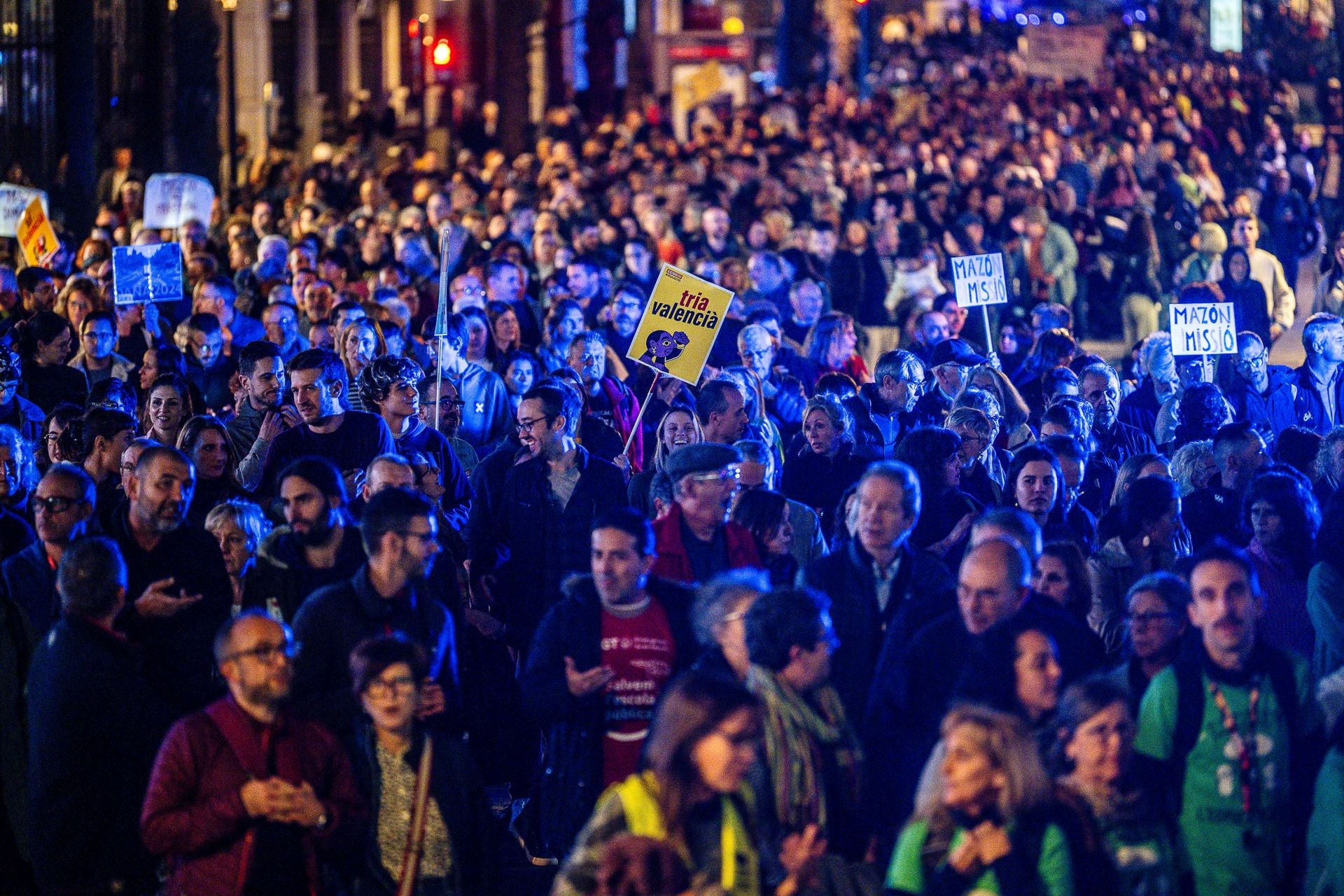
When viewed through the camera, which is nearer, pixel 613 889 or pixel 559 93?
pixel 613 889

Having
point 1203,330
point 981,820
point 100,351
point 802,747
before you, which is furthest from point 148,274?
point 981,820

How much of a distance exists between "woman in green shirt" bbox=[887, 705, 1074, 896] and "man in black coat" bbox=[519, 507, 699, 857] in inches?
63.7

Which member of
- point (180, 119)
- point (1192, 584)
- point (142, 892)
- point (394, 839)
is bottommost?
point (142, 892)

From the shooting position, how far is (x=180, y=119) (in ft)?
89.2

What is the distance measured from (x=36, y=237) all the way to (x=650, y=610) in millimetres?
12370

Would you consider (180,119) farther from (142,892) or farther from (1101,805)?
(1101,805)

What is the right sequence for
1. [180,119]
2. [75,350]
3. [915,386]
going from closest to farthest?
1. [915,386]
2. [75,350]
3. [180,119]

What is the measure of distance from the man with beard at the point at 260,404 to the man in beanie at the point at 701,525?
10.6ft

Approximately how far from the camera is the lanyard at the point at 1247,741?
20.2 ft

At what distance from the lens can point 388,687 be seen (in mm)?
6012

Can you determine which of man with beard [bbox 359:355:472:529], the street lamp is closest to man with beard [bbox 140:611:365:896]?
man with beard [bbox 359:355:472:529]

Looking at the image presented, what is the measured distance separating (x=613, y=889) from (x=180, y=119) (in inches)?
921

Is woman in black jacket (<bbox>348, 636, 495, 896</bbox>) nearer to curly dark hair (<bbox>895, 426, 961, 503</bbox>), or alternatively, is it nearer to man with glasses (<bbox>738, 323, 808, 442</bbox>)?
curly dark hair (<bbox>895, 426, 961, 503</bbox>)

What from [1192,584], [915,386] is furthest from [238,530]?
[915,386]
